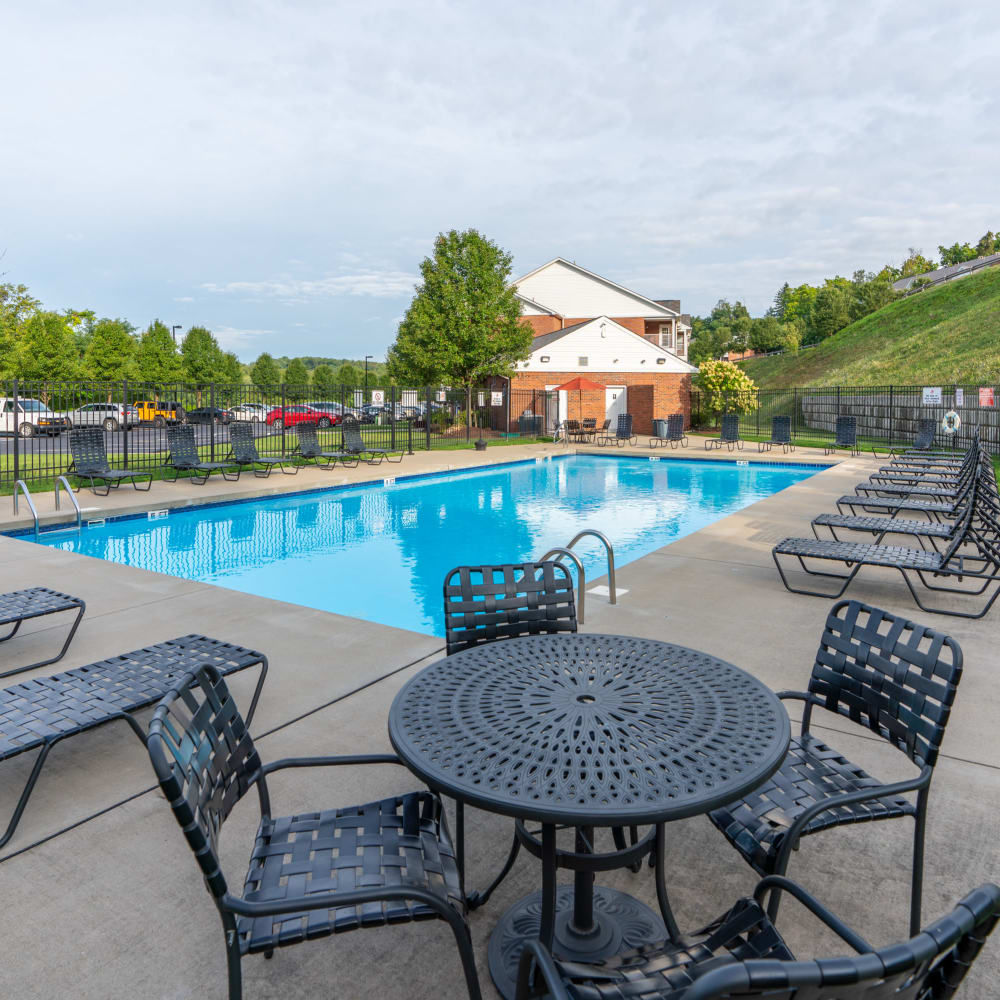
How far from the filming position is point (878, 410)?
25.9 m

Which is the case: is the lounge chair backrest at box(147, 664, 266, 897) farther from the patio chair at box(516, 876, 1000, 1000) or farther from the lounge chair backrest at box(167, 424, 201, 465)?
the lounge chair backrest at box(167, 424, 201, 465)

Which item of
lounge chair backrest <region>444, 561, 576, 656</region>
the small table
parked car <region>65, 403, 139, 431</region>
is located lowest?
the small table

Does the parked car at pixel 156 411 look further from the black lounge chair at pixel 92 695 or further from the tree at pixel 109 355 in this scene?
the tree at pixel 109 355

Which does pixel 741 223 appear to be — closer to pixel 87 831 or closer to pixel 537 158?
pixel 537 158

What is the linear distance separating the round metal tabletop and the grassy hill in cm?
2973

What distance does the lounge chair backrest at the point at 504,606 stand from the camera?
10.1 feet

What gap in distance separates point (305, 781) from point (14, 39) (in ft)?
59.2

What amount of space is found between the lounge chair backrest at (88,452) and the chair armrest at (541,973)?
44.9 ft

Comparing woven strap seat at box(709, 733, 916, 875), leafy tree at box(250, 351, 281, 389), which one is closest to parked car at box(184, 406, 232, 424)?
woven strap seat at box(709, 733, 916, 875)

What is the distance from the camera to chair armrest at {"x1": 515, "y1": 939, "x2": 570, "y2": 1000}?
4.36 ft

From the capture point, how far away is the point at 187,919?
2.27 metres

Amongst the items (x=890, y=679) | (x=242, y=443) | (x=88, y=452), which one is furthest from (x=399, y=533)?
(x=890, y=679)

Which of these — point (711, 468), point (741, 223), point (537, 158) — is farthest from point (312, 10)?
point (741, 223)

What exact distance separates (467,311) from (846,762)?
28.7 metres
